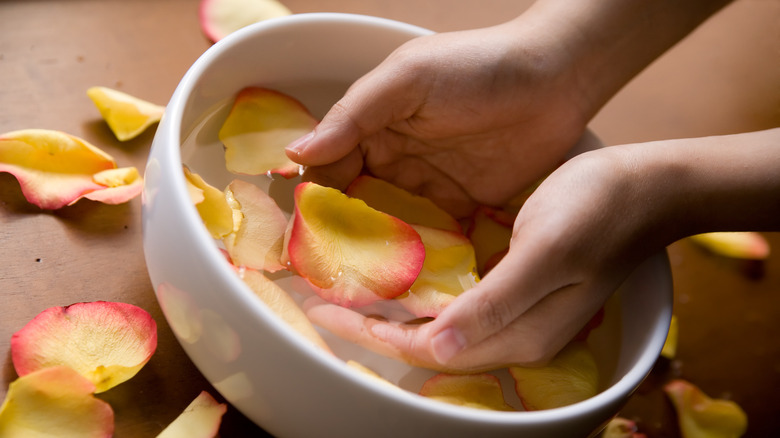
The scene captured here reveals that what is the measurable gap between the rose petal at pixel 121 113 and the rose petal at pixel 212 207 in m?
0.13

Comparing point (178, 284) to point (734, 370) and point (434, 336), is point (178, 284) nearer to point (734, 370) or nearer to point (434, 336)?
point (434, 336)

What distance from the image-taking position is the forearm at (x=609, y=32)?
1.69 ft

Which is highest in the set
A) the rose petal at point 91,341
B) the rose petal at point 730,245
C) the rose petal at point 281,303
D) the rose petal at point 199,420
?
the rose petal at point 281,303

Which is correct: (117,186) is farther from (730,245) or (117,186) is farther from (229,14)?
(730,245)

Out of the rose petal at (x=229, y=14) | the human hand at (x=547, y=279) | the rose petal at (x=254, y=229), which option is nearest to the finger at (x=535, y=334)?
the human hand at (x=547, y=279)

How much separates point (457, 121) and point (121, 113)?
0.26 meters

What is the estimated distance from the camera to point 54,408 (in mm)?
376

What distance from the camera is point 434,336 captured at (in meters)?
0.37

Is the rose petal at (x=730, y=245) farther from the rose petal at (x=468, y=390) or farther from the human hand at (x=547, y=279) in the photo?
the rose petal at (x=468, y=390)

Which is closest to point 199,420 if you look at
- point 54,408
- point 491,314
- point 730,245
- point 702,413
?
point 54,408

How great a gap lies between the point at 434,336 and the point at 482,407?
50 mm

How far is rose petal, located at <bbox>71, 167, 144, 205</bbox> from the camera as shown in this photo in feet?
1.53

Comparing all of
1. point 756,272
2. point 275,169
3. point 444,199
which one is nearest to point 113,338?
point 275,169

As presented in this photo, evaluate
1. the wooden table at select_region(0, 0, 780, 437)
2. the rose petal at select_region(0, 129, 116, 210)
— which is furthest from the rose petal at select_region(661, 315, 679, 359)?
the rose petal at select_region(0, 129, 116, 210)
